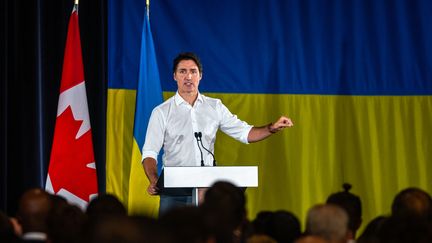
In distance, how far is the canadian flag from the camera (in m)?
7.16

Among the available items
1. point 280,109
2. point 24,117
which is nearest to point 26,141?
point 24,117

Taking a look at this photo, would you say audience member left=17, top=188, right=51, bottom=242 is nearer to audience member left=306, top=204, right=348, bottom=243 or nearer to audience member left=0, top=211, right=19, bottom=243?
audience member left=0, top=211, right=19, bottom=243

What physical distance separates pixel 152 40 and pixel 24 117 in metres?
1.29

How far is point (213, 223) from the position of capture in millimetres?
2732

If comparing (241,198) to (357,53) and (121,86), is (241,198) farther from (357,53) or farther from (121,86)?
(357,53)

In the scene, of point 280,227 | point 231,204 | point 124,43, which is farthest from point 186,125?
point 231,204

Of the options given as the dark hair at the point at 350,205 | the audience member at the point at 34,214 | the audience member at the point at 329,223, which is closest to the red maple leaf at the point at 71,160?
the dark hair at the point at 350,205

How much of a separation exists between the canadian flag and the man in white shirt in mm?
888

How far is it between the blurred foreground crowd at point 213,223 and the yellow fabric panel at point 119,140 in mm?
3697

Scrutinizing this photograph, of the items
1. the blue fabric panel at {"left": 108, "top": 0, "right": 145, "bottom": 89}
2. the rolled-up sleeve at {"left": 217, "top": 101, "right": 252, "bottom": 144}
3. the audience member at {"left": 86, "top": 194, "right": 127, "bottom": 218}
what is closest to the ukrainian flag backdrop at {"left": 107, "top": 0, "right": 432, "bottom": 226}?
the blue fabric panel at {"left": 108, "top": 0, "right": 145, "bottom": 89}

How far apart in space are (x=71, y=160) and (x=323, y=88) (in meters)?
2.66

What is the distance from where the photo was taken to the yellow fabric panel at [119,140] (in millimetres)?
7918

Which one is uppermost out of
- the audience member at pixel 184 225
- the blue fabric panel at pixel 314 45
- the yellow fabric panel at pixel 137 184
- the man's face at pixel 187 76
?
the blue fabric panel at pixel 314 45

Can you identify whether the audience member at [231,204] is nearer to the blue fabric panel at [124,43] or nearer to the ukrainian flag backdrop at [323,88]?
the blue fabric panel at [124,43]
